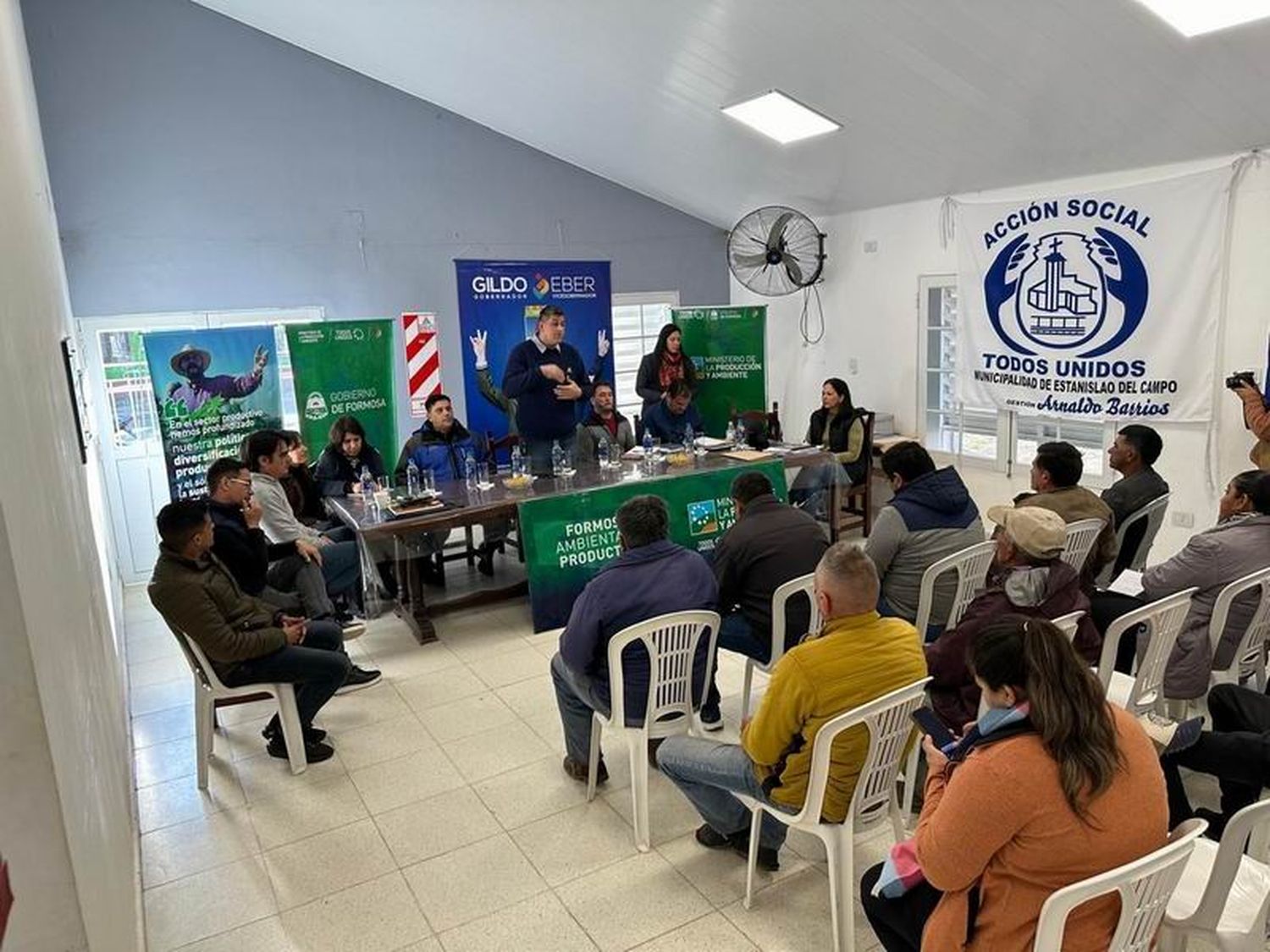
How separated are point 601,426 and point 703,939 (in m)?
3.97

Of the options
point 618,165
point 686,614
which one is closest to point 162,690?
point 686,614

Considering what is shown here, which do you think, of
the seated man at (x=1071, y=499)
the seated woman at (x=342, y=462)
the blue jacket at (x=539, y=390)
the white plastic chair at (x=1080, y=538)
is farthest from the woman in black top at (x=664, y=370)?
the white plastic chair at (x=1080, y=538)

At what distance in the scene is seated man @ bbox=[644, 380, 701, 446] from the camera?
624 centimetres

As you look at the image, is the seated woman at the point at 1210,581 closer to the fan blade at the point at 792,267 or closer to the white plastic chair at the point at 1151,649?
the white plastic chair at the point at 1151,649

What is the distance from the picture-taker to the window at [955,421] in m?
5.86

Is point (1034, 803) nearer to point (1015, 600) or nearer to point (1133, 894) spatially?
point (1133, 894)

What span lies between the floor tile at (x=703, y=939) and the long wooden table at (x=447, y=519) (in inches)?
99.4

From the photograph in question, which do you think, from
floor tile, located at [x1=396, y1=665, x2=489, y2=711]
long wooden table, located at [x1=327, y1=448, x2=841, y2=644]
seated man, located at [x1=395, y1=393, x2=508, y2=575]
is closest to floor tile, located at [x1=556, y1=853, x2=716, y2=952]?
floor tile, located at [x1=396, y1=665, x2=489, y2=711]

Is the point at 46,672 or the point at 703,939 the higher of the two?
the point at 46,672

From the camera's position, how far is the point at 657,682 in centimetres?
276

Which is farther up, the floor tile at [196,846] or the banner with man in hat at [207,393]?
the banner with man in hat at [207,393]

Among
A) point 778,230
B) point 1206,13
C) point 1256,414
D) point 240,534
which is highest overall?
point 1206,13

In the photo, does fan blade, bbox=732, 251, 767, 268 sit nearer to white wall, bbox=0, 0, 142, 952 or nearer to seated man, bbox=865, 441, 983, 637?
seated man, bbox=865, 441, 983, 637

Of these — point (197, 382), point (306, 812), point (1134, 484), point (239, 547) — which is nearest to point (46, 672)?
point (306, 812)
